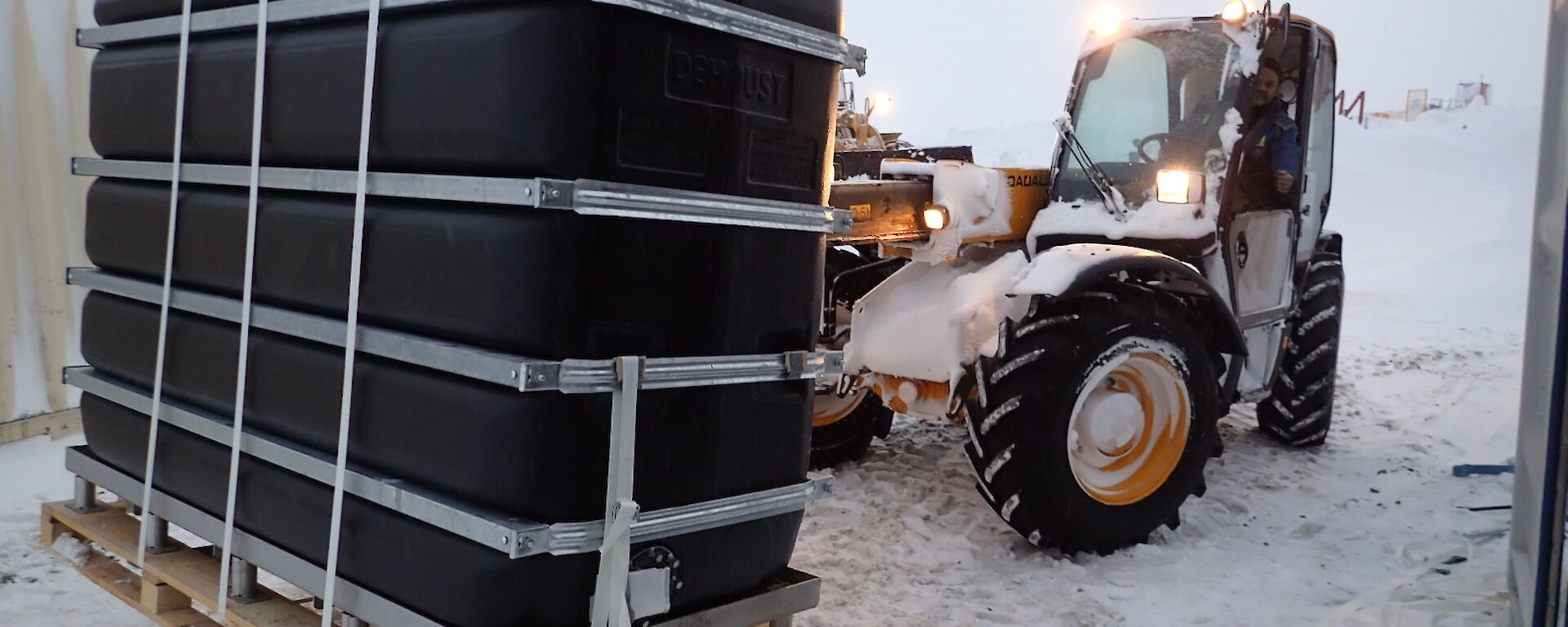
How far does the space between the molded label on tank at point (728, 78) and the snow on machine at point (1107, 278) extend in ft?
6.59

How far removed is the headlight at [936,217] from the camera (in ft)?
15.9

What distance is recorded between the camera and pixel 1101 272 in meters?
4.22

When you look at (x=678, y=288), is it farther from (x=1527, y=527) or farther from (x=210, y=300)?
(x=1527, y=527)

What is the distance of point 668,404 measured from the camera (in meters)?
2.19

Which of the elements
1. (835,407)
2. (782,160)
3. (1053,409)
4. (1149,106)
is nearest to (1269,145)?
(1149,106)

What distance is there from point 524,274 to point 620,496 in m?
0.43

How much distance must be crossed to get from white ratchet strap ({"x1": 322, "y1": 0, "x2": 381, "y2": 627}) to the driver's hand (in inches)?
181

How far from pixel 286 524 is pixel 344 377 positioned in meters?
0.48

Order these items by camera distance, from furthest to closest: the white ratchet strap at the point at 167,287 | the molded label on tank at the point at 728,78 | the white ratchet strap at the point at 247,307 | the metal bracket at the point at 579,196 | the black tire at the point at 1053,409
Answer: the black tire at the point at 1053,409 < the white ratchet strap at the point at 167,287 < the white ratchet strap at the point at 247,307 < the molded label on tank at the point at 728,78 < the metal bracket at the point at 579,196

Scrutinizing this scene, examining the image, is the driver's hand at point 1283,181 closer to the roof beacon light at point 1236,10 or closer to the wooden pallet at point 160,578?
the roof beacon light at point 1236,10

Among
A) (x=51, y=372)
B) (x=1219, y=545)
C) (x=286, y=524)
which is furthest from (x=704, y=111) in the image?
(x=51, y=372)

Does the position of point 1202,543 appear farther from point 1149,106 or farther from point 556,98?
point 556,98

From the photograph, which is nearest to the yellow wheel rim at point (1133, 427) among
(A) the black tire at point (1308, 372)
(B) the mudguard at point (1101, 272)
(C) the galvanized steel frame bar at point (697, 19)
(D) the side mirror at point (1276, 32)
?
(B) the mudguard at point (1101, 272)

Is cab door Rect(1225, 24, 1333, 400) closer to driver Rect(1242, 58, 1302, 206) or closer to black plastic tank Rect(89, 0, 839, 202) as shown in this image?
driver Rect(1242, 58, 1302, 206)
